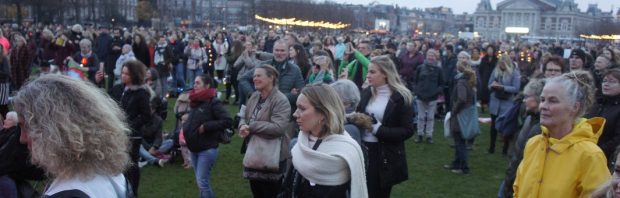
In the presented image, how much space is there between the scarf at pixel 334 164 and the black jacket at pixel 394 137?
131 cm

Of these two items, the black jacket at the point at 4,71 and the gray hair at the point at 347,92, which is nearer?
the gray hair at the point at 347,92

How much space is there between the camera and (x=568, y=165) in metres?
3.16

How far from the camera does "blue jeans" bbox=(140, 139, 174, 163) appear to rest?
321 inches

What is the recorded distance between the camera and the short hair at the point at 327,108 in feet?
12.3

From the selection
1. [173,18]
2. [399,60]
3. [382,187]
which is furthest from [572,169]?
[173,18]

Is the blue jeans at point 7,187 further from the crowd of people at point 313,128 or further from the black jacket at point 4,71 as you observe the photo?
the black jacket at point 4,71

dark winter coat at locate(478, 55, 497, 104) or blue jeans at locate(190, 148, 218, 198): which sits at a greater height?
dark winter coat at locate(478, 55, 497, 104)

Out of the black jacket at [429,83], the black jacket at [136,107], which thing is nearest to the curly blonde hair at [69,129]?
the black jacket at [136,107]

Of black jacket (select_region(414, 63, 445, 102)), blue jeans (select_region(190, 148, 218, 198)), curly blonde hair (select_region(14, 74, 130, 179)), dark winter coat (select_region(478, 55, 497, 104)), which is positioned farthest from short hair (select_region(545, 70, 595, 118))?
dark winter coat (select_region(478, 55, 497, 104))

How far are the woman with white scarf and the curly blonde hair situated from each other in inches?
59.0

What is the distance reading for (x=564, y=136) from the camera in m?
3.29

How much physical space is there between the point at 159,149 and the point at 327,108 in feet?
16.7

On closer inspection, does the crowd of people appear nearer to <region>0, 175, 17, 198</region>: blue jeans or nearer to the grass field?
<region>0, 175, 17, 198</region>: blue jeans

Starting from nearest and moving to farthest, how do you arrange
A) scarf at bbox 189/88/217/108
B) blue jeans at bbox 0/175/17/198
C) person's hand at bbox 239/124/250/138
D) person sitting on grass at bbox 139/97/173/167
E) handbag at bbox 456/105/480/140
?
blue jeans at bbox 0/175/17/198 → person's hand at bbox 239/124/250/138 → scarf at bbox 189/88/217/108 → handbag at bbox 456/105/480/140 → person sitting on grass at bbox 139/97/173/167
